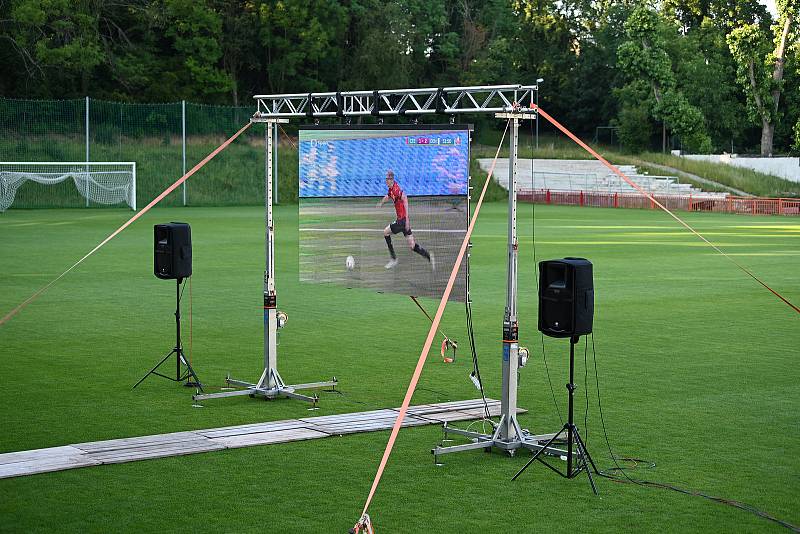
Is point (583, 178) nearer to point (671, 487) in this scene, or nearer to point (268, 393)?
point (268, 393)

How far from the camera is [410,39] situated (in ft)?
262

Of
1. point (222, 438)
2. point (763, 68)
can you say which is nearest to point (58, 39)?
point (763, 68)

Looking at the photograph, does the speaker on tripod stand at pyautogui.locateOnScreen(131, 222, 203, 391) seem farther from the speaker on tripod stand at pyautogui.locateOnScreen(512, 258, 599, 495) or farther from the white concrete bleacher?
the white concrete bleacher

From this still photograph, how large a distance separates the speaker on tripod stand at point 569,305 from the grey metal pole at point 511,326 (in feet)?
1.76

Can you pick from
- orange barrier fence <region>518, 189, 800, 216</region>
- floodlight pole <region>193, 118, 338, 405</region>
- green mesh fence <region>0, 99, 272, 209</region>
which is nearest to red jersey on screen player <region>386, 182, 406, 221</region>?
floodlight pole <region>193, 118, 338, 405</region>

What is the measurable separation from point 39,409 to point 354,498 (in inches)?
149

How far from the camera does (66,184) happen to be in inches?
1825

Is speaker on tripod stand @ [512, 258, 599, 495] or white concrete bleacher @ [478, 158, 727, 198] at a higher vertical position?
white concrete bleacher @ [478, 158, 727, 198]

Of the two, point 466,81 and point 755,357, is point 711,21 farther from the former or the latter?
Answer: point 755,357

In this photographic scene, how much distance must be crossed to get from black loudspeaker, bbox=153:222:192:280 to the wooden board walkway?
215 centimetres

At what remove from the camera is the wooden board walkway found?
8.38 m

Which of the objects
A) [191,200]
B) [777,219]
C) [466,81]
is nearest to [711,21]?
[466,81]

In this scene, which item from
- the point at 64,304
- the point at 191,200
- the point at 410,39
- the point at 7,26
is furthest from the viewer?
the point at 410,39

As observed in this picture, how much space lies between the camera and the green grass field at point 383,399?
740 cm
